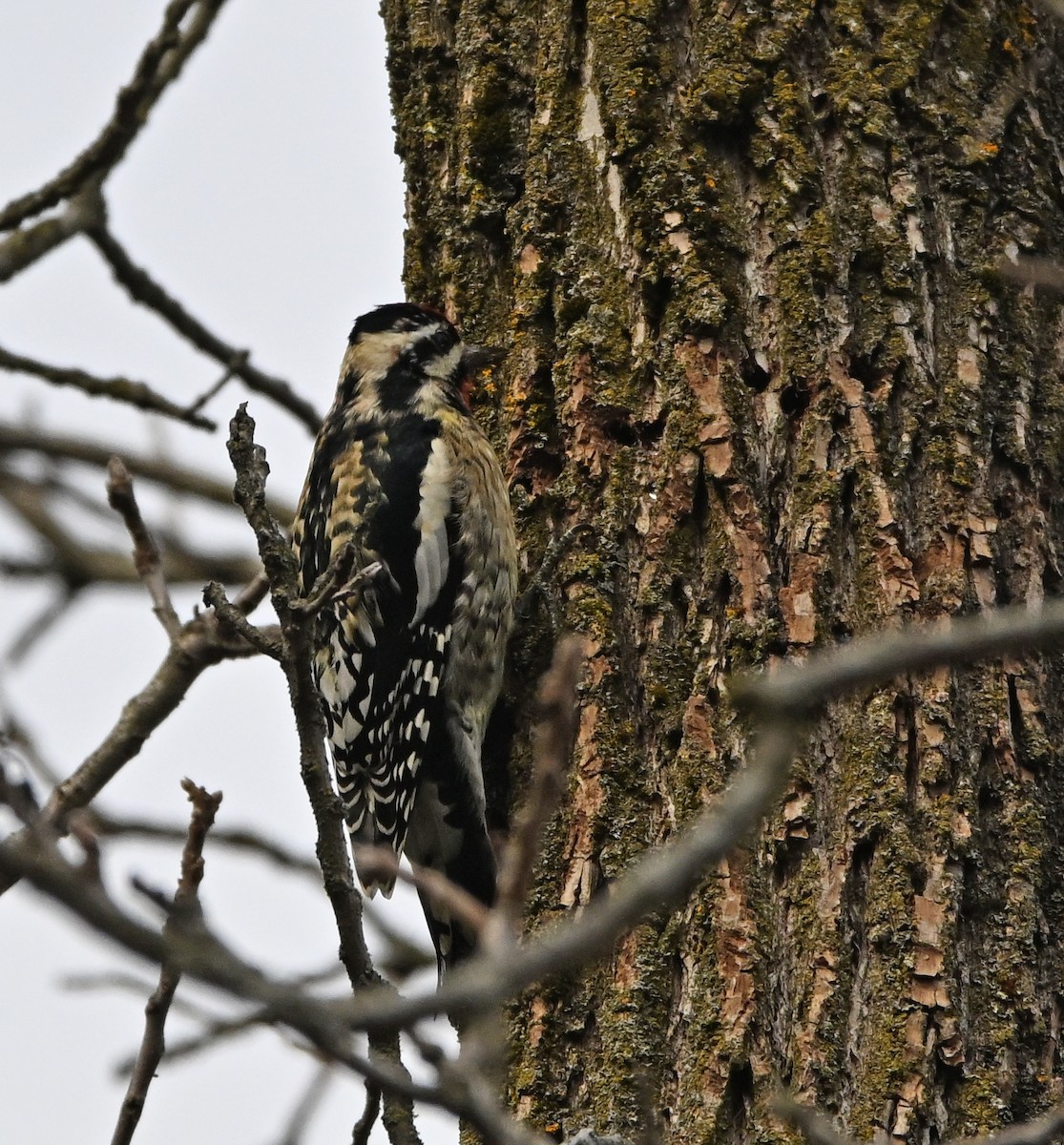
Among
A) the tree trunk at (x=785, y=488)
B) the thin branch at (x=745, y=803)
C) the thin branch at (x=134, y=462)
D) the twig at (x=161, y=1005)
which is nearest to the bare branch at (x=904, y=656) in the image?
the thin branch at (x=745, y=803)

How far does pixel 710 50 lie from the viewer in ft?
11.1

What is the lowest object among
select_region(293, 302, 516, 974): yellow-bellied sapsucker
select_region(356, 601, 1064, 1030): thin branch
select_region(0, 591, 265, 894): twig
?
select_region(356, 601, 1064, 1030): thin branch

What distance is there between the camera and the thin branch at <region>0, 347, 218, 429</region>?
3.63m

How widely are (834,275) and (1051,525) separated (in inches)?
25.4

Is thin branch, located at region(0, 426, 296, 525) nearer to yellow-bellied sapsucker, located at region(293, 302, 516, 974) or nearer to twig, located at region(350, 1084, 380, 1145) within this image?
yellow-bellied sapsucker, located at region(293, 302, 516, 974)

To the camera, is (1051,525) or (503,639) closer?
(1051,525)

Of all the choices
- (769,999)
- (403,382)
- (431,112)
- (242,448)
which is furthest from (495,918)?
(403,382)

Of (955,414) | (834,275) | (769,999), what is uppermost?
(834,275)

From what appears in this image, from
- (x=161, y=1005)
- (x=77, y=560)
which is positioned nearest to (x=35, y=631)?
(x=77, y=560)

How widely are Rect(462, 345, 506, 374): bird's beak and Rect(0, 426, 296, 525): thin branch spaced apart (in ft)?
2.83

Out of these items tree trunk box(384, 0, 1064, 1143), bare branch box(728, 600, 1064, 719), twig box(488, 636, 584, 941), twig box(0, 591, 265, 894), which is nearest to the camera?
bare branch box(728, 600, 1064, 719)

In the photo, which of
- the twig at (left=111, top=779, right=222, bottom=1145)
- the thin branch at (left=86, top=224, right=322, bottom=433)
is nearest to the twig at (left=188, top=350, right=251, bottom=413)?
the thin branch at (left=86, top=224, right=322, bottom=433)

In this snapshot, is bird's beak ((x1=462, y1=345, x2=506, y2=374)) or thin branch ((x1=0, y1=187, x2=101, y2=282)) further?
bird's beak ((x1=462, y1=345, x2=506, y2=374))

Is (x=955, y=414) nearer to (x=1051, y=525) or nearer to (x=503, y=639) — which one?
(x=1051, y=525)
